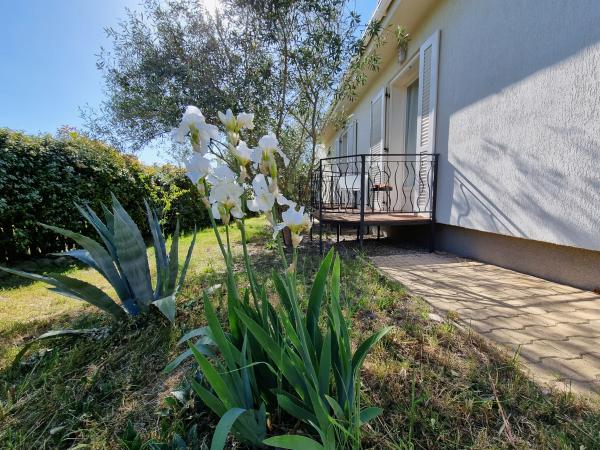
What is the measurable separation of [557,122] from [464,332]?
6.56 feet

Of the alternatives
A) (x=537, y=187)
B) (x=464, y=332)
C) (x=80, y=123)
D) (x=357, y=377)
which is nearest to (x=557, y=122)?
(x=537, y=187)

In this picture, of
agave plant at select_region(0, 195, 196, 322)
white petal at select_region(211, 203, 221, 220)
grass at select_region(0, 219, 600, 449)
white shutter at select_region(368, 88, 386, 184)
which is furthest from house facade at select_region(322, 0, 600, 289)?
agave plant at select_region(0, 195, 196, 322)

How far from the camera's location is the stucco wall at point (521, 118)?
219 cm

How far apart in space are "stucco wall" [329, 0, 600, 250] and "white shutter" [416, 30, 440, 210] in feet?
0.36

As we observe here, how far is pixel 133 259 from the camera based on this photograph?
5.98ft

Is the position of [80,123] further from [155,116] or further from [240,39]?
[240,39]

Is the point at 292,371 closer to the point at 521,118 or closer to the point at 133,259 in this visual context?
the point at 133,259

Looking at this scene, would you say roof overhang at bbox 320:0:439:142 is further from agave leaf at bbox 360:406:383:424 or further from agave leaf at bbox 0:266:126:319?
agave leaf at bbox 360:406:383:424

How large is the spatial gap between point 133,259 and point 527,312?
2680 mm

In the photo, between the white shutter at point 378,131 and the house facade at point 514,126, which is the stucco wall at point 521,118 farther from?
the white shutter at point 378,131

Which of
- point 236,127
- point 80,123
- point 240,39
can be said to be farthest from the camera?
point 80,123

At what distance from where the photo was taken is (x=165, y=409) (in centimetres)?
117

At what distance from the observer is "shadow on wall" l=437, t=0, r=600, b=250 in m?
2.19

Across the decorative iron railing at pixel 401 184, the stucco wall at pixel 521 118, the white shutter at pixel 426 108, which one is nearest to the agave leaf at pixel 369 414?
the stucco wall at pixel 521 118
